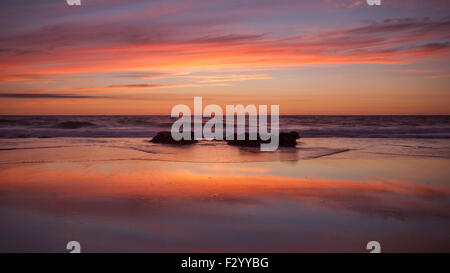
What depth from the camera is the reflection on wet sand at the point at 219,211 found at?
3.42 meters

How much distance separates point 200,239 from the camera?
347 cm

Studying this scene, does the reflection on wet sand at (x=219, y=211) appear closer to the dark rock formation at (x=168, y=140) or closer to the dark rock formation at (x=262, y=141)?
the dark rock formation at (x=262, y=141)

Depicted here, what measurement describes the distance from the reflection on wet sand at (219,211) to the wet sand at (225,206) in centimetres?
1

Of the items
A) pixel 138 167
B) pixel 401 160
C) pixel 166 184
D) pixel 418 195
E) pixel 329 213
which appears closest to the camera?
pixel 329 213

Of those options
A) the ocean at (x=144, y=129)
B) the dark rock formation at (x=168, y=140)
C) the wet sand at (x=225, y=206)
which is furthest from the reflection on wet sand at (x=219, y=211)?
the ocean at (x=144, y=129)

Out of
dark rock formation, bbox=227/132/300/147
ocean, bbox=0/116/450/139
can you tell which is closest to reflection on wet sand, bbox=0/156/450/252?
dark rock formation, bbox=227/132/300/147

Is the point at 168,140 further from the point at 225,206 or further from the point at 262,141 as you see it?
the point at 225,206

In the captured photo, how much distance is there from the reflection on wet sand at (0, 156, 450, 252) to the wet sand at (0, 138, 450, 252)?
1 cm

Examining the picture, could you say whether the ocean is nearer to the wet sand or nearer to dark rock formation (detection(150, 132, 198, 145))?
dark rock formation (detection(150, 132, 198, 145))

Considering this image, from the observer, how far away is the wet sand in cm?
342
